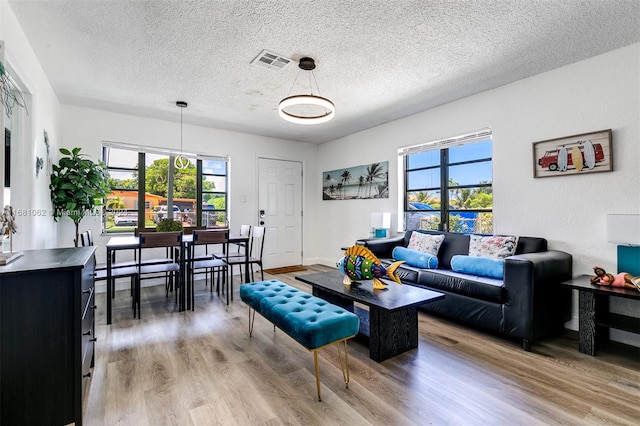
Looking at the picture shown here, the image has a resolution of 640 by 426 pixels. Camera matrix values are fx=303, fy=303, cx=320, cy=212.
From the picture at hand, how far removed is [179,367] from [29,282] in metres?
1.17

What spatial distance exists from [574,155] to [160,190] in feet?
17.5

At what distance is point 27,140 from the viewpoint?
2.71 metres

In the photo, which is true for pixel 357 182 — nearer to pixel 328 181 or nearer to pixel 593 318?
pixel 328 181

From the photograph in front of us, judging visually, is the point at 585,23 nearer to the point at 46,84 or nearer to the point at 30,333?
the point at 30,333

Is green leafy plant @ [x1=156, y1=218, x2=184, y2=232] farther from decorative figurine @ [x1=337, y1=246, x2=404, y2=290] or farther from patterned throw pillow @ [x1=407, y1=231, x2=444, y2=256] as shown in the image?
patterned throw pillow @ [x1=407, y1=231, x2=444, y2=256]

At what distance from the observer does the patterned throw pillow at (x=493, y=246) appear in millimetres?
3105

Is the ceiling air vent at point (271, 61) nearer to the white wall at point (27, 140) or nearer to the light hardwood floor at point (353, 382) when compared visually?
the white wall at point (27, 140)

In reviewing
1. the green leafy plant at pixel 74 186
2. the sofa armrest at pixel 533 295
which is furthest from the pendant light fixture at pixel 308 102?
the green leafy plant at pixel 74 186

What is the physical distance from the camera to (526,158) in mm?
3256

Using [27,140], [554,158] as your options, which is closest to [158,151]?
[27,140]

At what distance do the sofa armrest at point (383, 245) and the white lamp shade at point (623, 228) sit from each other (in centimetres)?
217

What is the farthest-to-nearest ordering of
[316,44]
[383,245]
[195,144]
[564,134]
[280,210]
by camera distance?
[280,210] → [195,144] → [383,245] → [564,134] → [316,44]

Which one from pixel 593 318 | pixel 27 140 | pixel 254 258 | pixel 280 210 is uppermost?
pixel 27 140

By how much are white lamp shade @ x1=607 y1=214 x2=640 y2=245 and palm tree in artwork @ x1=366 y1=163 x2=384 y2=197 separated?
114 inches
